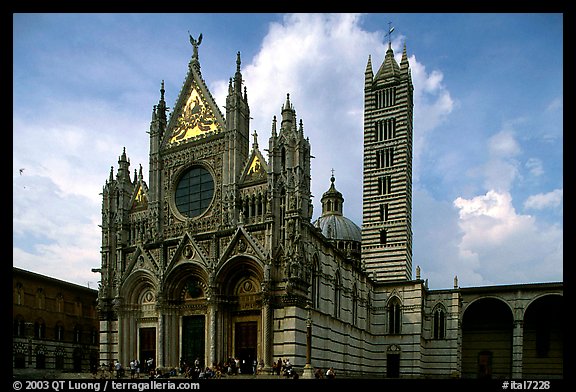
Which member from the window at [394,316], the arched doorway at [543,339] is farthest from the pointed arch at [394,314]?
the arched doorway at [543,339]

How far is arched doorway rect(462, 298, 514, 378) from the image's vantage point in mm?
51781

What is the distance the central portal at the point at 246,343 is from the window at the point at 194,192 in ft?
25.3

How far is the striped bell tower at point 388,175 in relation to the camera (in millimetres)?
51094

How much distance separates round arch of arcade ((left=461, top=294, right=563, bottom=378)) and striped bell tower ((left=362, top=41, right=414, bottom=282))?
8370mm

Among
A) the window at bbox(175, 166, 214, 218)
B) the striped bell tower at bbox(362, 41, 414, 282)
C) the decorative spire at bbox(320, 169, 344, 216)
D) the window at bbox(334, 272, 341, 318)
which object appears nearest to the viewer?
the window at bbox(175, 166, 214, 218)

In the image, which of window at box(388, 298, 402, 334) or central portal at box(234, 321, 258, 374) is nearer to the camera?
central portal at box(234, 321, 258, 374)

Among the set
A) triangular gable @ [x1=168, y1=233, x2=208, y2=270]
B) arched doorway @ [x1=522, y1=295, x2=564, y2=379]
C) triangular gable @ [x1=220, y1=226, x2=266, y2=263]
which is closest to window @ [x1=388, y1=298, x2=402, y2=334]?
arched doorway @ [x1=522, y1=295, x2=564, y2=379]

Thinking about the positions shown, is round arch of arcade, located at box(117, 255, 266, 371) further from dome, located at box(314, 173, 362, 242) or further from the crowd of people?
dome, located at box(314, 173, 362, 242)

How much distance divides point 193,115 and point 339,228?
3068 cm

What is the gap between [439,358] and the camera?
48.4 metres

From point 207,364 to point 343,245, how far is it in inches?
1264

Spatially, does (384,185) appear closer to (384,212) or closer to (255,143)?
(384,212)

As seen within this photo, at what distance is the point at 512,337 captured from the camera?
50.9 meters
